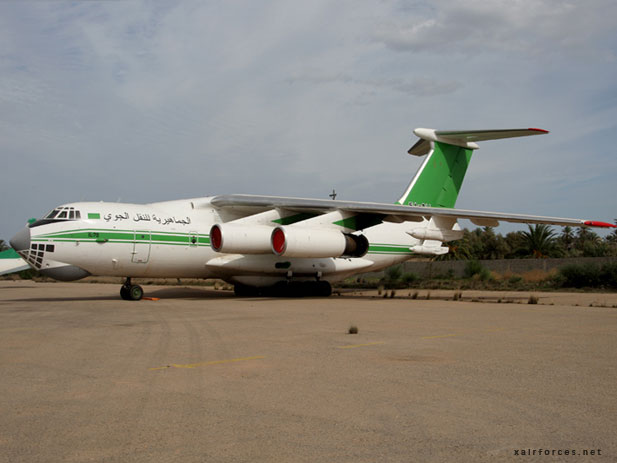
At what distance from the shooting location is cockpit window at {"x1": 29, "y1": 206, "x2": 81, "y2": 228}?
1404 centimetres

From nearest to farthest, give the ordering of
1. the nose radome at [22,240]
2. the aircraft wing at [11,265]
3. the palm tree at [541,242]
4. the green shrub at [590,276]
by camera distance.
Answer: the nose radome at [22,240] < the green shrub at [590,276] < the aircraft wing at [11,265] < the palm tree at [541,242]

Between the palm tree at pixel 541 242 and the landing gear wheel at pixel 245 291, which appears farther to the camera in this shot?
the palm tree at pixel 541 242

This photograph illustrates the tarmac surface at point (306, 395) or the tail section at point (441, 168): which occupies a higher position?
the tail section at point (441, 168)

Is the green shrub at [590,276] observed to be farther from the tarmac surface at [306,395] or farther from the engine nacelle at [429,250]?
the tarmac surface at [306,395]

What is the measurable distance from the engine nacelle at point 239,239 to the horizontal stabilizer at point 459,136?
717 centimetres

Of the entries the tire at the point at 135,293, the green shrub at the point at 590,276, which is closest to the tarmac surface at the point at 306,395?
the tire at the point at 135,293

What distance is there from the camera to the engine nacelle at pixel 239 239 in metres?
14.8

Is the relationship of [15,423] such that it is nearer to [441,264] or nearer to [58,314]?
[58,314]

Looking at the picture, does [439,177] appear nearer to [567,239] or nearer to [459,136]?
[459,136]

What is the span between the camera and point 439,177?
19.8 m

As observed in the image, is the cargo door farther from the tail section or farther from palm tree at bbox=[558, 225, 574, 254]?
palm tree at bbox=[558, 225, 574, 254]

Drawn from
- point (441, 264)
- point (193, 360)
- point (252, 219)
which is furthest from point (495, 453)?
point (441, 264)

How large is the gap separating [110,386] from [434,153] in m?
16.7

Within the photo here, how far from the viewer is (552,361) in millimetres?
5609
